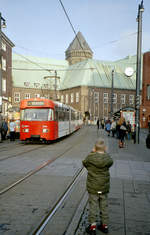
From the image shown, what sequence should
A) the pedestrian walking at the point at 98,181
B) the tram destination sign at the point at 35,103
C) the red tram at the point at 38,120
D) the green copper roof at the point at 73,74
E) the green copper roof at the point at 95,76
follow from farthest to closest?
the green copper roof at the point at 73,74 < the green copper roof at the point at 95,76 < the tram destination sign at the point at 35,103 < the red tram at the point at 38,120 < the pedestrian walking at the point at 98,181

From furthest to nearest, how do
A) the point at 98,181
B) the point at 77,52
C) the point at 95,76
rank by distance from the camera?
the point at 77,52
the point at 95,76
the point at 98,181

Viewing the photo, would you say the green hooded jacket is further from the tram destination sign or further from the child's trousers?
the tram destination sign

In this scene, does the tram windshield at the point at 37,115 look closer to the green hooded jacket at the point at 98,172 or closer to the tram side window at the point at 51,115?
the tram side window at the point at 51,115

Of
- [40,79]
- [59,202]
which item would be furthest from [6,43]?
[59,202]

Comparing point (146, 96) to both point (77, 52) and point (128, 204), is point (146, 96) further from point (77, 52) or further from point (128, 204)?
point (77, 52)

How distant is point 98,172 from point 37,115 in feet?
45.2

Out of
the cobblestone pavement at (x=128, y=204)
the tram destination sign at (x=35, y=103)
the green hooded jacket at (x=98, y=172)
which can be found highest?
the tram destination sign at (x=35, y=103)

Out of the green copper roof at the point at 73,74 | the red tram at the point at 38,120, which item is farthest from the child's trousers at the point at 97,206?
the green copper roof at the point at 73,74

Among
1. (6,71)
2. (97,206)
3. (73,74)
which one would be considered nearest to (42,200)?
(97,206)

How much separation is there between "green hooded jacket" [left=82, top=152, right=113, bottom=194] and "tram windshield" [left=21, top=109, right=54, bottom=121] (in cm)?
1343

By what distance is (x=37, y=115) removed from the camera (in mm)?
17641

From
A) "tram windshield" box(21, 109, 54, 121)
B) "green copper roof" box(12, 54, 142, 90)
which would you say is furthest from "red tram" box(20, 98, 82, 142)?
"green copper roof" box(12, 54, 142, 90)

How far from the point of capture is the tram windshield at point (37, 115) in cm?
1752

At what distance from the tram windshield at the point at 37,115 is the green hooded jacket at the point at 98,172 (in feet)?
44.1
